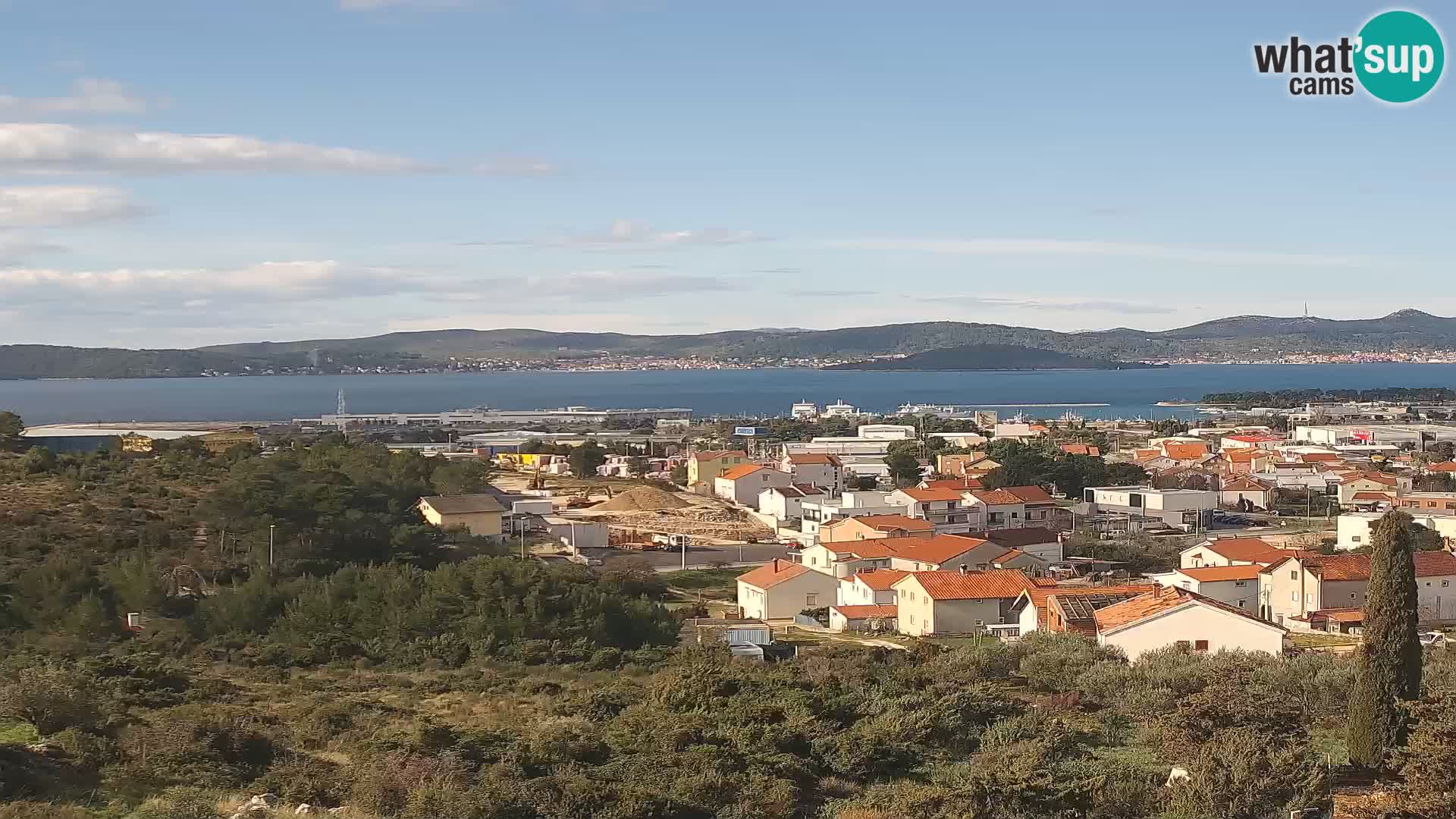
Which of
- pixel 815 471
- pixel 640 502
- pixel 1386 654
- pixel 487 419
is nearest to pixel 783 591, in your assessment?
pixel 1386 654

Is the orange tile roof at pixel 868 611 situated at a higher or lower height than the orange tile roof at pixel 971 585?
lower

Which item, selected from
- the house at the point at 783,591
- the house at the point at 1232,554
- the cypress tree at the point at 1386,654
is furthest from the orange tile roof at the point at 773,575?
the cypress tree at the point at 1386,654

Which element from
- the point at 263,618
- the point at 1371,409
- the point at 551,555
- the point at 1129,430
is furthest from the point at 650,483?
the point at 1371,409

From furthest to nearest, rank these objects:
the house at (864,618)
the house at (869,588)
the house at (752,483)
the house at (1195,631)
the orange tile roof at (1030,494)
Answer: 1. the house at (752,483)
2. the orange tile roof at (1030,494)
3. the house at (869,588)
4. the house at (864,618)
5. the house at (1195,631)

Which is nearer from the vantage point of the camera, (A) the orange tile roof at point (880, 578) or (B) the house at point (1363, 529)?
(A) the orange tile roof at point (880, 578)

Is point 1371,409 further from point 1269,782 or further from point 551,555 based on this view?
point 1269,782

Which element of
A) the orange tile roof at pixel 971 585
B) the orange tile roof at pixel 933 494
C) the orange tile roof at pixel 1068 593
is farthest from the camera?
the orange tile roof at pixel 933 494

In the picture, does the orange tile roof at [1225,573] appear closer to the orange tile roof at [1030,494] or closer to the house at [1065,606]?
the house at [1065,606]
